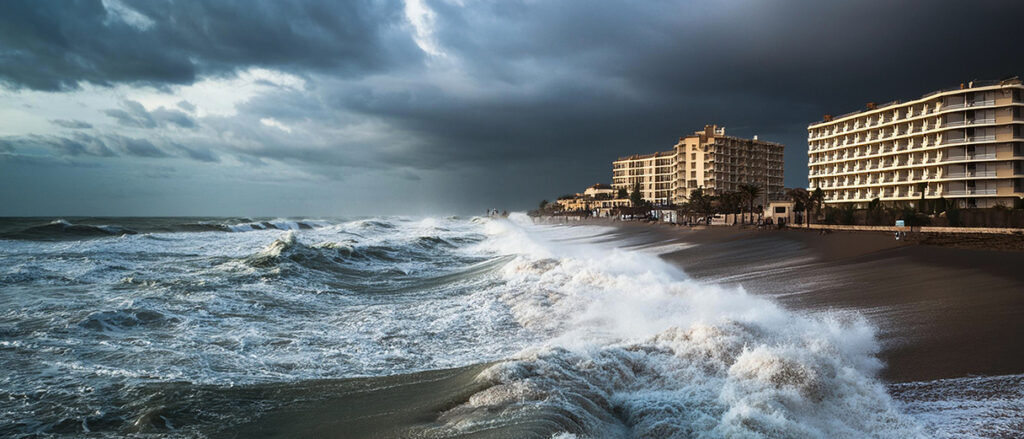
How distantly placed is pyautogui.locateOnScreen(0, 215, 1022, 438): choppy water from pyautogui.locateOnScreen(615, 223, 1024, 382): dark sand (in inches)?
22.6

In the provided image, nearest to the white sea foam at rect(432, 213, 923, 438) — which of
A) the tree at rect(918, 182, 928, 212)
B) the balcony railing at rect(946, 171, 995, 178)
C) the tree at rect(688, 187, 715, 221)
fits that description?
the tree at rect(918, 182, 928, 212)

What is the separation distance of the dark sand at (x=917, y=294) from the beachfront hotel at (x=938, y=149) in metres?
39.4

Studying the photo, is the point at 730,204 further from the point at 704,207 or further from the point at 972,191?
the point at 972,191

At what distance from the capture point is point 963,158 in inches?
2157

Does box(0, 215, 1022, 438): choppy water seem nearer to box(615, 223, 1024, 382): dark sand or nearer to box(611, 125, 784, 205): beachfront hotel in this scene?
box(615, 223, 1024, 382): dark sand

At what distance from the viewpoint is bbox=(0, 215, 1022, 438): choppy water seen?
5551 millimetres

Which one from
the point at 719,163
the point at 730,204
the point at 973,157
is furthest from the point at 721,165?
the point at 973,157

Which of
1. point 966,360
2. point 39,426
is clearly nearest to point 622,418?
point 966,360

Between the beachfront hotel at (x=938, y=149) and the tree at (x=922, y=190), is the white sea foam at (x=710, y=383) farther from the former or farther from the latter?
the beachfront hotel at (x=938, y=149)

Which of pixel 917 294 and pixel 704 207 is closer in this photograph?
pixel 917 294

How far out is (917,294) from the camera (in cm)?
1252

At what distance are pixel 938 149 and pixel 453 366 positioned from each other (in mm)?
68624

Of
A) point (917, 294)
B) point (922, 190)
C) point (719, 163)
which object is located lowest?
point (917, 294)

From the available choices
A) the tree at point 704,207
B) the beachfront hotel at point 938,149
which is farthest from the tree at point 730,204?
the beachfront hotel at point 938,149
